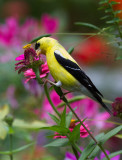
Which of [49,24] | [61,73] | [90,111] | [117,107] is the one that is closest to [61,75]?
[61,73]

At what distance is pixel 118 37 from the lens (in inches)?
25.8

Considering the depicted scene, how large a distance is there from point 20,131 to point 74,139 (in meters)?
0.38

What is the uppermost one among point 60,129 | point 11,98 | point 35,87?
point 60,129

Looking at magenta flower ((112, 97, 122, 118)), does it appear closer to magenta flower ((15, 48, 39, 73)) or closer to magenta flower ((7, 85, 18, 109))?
magenta flower ((15, 48, 39, 73))

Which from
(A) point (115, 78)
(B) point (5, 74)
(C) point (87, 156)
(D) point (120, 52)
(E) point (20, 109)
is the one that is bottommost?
(A) point (115, 78)

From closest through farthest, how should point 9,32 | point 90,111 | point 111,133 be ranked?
point 111,133 → point 90,111 → point 9,32

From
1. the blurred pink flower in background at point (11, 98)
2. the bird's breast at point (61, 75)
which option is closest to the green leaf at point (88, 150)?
the bird's breast at point (61, 75)

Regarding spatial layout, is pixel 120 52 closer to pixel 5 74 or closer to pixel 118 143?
pixel 118 143

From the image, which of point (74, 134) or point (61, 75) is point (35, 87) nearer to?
point (61, 75)

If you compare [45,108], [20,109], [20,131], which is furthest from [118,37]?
[20,109]

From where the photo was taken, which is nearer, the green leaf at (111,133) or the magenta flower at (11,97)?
the green leaf at (111,133)

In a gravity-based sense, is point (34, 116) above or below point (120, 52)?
below

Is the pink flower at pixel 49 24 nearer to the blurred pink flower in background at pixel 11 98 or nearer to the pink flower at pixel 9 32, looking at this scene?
the pink flower at pixel 9 32

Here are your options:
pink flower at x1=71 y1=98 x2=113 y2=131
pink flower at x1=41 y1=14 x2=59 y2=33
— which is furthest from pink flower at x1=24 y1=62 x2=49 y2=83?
pink flower at x1=41 y1=14 x2=59 y2=33
